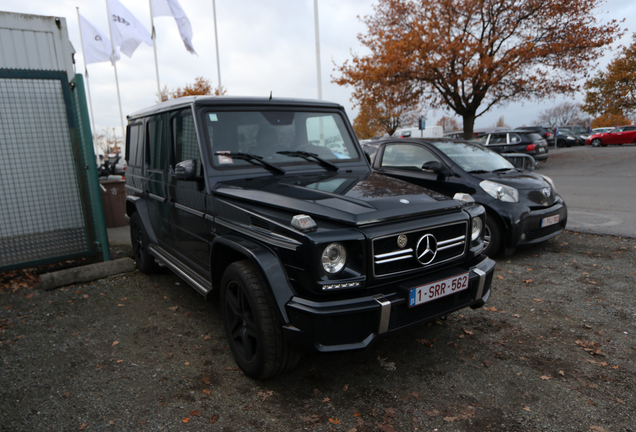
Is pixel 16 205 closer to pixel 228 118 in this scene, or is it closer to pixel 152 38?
pixel 228 118

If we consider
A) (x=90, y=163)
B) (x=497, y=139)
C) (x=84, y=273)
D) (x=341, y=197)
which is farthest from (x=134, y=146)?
(x=497, y=139)

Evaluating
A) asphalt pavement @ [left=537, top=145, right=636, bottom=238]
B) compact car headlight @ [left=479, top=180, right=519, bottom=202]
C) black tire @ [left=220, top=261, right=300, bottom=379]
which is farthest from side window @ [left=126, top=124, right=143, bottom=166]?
asphalt pavement @ [left=537, top=145, right=636, bottom=238]

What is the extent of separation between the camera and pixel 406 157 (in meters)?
6.73

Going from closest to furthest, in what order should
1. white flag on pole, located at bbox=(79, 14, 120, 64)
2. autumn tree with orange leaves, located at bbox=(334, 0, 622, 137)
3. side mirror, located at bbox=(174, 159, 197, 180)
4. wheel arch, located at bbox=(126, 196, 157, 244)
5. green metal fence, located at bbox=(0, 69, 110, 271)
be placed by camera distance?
side mirror, located at bbox=(174, 159, 197, 180)
wheel arch, located at bbox=(126, 196, 157, 244)
green metal fence, located at bbox=(0, 69, 110, 271)
autumn tree with orange leaves, located at bbox=(334, 0, 622, 137)
white flag on pole, located at bbox=(79, 14, 120, 64)

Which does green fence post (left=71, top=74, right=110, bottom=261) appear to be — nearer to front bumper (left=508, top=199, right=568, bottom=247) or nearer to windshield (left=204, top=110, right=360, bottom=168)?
windshield (left=204, top=110, right=360, bottom=168)

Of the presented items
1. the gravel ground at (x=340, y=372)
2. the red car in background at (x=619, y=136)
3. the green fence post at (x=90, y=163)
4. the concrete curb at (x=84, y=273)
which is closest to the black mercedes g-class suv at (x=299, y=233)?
the gravel ground at (x=340, y=372)

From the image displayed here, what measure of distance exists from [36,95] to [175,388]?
4740 millimetres

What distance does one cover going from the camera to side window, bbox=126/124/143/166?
207 inches

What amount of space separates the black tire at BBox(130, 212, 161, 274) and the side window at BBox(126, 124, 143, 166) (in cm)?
69

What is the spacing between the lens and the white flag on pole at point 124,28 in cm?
2311

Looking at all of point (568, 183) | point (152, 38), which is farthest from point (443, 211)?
point (152, 38)

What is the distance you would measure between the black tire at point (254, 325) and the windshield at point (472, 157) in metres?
4.31

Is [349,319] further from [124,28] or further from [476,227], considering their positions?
[124,28]

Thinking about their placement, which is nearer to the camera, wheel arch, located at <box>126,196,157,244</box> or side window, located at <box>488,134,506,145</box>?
wheel arch, located at <box>126,196,157,244</box>
